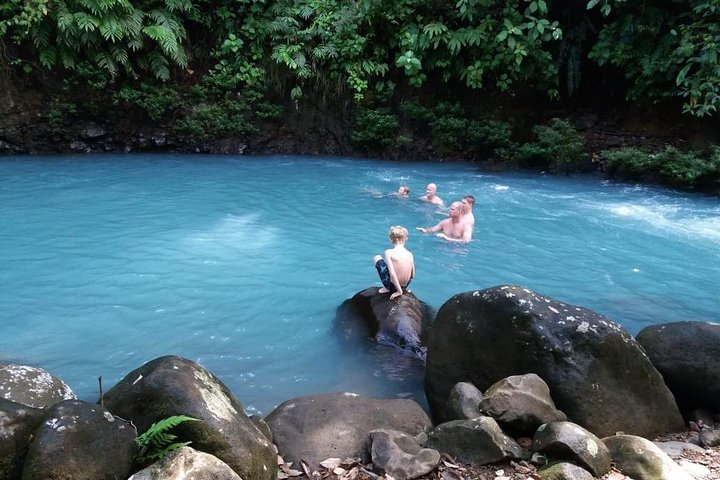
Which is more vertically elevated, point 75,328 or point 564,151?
point 564,151

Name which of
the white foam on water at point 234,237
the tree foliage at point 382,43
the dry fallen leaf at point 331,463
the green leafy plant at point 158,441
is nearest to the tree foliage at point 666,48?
the tree foliage at point 382,43

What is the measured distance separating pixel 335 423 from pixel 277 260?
4.39 m

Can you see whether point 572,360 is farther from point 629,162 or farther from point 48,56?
point 48,56

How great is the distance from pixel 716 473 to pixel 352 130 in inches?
575

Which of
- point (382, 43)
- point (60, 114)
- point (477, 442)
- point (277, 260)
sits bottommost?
point (277, 260)

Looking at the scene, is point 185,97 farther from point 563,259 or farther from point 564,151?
point 563,259

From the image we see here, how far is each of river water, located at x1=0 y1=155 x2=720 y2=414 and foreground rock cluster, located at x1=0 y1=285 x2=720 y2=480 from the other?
80 cm

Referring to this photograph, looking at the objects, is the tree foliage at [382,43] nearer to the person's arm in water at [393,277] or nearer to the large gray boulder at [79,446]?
the person's arm in water at [393,277]

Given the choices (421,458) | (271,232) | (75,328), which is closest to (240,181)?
(271,232)

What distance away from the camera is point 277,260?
8.12m

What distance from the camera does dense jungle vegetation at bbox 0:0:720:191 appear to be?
45.4 ft

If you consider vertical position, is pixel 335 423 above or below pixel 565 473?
below

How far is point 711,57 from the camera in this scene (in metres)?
12.2

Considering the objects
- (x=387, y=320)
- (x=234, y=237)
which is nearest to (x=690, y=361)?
(x=387, y=320)
